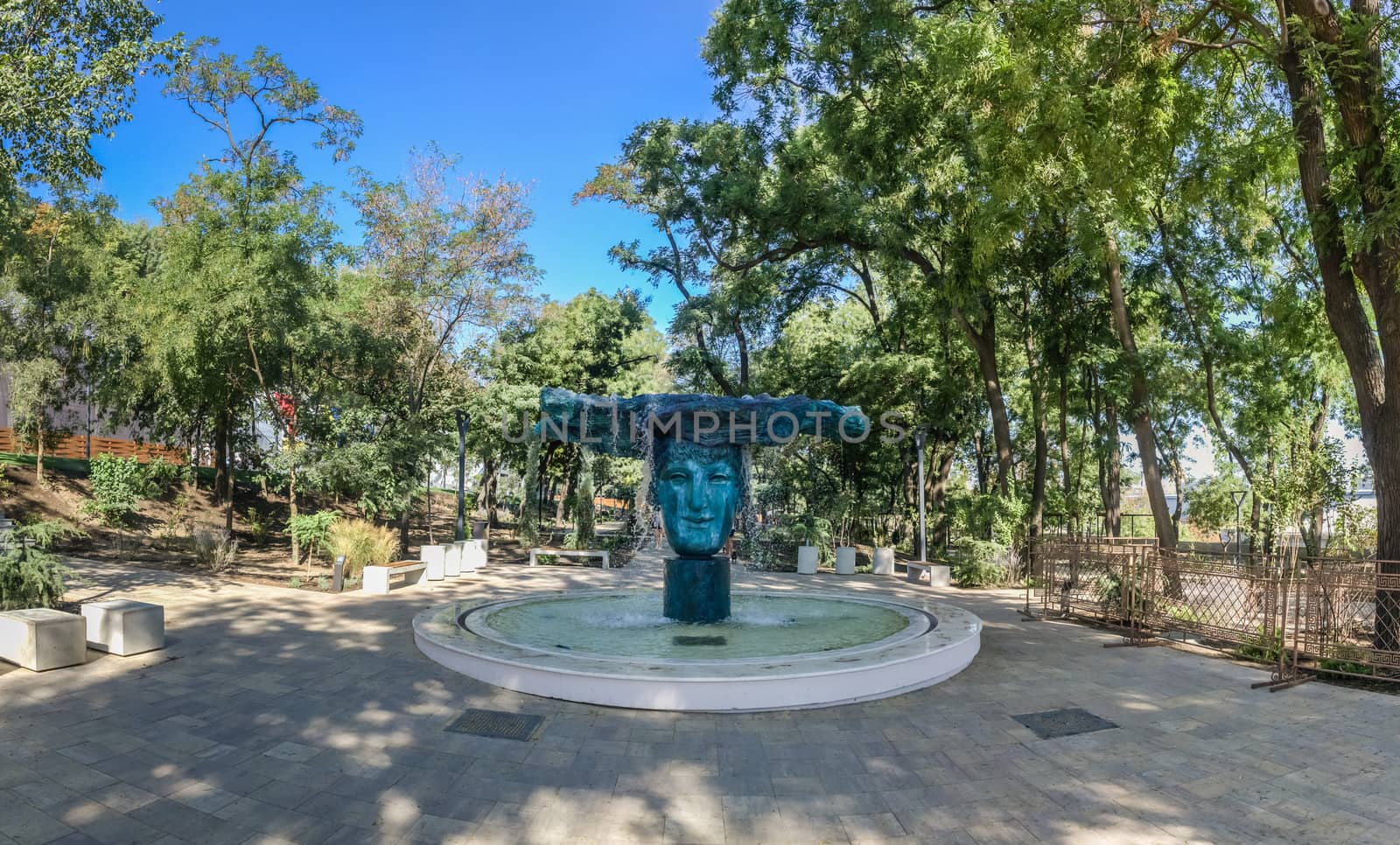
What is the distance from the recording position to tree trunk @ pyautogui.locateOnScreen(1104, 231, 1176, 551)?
47.2 feet

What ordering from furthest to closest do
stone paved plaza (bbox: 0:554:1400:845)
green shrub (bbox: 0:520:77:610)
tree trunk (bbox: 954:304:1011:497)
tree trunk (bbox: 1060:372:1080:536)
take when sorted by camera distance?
tree trunk (bbox: 1060:372:1080:536) < tree trunk (bbox: 954:304:1011:497) < green shrub (bbox: 0:520:77:610) < stone paved plaza (bbox: 0:554:1400:845)

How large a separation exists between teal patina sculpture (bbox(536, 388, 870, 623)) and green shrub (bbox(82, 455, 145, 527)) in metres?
12.2

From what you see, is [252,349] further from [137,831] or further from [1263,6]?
[1263,6]

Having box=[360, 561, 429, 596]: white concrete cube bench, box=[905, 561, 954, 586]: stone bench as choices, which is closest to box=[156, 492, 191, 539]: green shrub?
box=[360, 561, 429, 596]: white concrete cube bench

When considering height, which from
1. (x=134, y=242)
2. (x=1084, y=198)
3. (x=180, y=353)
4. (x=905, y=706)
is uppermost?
(x=134, y=242)

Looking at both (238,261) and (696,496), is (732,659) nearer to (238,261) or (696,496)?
(696,496)

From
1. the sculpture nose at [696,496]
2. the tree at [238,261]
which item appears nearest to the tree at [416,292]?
the tree at [238,261]

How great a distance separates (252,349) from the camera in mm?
15148

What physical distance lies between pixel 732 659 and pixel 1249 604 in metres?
6.58

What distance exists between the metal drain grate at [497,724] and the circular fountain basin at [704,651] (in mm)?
566

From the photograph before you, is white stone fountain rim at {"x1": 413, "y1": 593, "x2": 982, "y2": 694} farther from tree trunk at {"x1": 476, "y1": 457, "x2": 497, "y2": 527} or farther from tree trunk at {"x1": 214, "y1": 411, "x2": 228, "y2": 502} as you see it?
tree trunk at {"x1": 476, "y1": 457, "x2": 497, "y2": 527}

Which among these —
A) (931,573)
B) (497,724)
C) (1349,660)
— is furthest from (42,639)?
(931,573)

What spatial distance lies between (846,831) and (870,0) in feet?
40.8

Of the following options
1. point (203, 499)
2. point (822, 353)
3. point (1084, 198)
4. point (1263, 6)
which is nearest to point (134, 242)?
point (203, 499)
